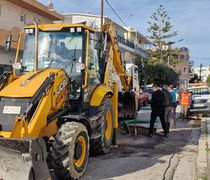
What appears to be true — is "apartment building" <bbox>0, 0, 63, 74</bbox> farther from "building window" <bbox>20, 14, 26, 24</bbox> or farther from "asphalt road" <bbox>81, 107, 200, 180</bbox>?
"asphalt road" <bbox>81, 107, 200, 180</bbox>

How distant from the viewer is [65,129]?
6.18 metres

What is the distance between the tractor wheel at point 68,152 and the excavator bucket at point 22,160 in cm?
51

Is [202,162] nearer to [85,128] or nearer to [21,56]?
[85,128]

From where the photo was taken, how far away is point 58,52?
7.66m

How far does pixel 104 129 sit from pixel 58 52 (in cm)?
207

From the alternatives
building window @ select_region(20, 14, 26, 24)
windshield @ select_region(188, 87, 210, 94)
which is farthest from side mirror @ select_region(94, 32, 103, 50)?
building window @ select_region(20, 14, 26, 24)

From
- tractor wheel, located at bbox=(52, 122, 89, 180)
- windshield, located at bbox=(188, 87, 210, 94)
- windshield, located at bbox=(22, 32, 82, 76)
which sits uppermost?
windshield, located at bbox=(22, 32, 82, 76)

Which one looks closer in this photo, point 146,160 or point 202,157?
point 146,160

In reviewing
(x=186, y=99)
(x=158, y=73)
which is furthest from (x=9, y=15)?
(x=158, y=73)

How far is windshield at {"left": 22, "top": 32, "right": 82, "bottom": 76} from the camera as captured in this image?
760cm

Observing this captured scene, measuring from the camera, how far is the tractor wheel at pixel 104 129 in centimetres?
791

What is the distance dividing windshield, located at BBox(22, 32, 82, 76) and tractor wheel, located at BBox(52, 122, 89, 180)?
1.68m

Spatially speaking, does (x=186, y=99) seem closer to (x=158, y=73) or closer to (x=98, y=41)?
(x=98, y=41)

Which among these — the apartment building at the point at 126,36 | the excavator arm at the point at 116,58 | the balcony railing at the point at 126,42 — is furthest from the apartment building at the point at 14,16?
the balcony railing at the point at 126,42
